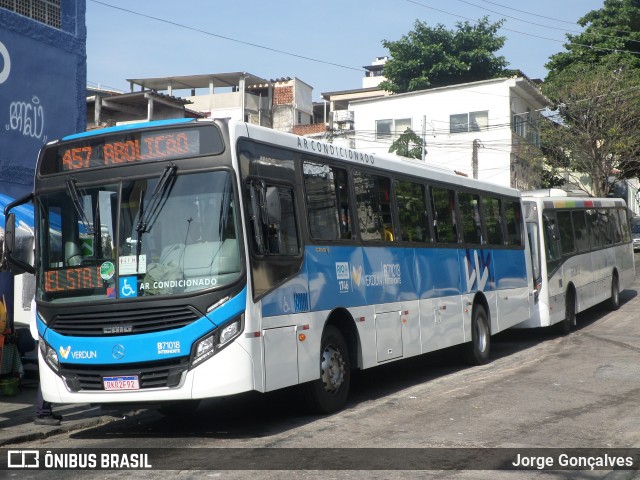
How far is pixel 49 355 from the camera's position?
9117 mm

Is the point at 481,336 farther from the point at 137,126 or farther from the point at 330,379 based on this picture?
the point at 137,126

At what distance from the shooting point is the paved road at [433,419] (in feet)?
27.1

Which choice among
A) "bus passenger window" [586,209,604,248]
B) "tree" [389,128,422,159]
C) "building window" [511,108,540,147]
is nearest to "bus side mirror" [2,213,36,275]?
"bus passenger window" [586,209,604,248]

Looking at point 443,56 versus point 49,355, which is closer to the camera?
point 49,355

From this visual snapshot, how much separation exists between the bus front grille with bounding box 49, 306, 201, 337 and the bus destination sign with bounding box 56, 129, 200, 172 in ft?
5.13

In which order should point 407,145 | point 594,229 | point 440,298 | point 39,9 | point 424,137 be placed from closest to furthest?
point 440,298 → point 39,9 → point 594,229 → point 407,145 → point 424,137

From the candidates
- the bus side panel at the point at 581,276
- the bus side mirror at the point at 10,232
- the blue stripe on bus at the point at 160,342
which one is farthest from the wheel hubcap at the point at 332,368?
the bus side panel at the point at 581,276

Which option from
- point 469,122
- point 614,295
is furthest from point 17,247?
point 469,122

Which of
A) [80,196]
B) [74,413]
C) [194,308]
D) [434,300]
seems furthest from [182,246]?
[434,300]

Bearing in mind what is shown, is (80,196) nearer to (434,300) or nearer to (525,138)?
(434,300)

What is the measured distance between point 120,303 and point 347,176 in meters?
3.72

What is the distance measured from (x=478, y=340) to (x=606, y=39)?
44.6 meters

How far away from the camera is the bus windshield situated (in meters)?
8.49

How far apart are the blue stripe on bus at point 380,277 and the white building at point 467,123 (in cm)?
2889
